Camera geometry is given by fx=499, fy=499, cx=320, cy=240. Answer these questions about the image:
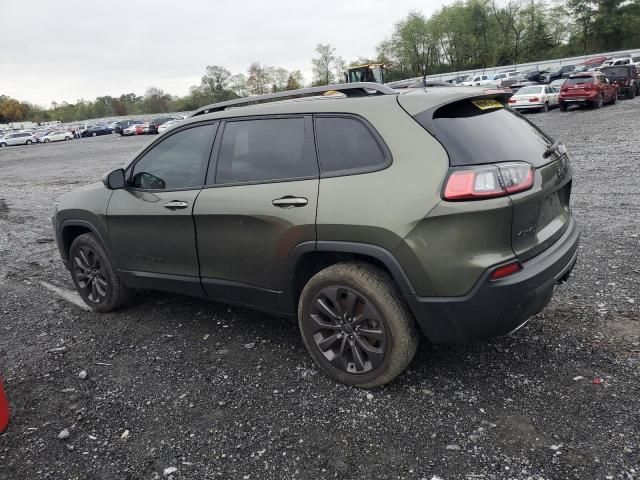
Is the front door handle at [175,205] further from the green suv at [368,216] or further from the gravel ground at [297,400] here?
the gravel ground at [297,400]

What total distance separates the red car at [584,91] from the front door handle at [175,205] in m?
23.1

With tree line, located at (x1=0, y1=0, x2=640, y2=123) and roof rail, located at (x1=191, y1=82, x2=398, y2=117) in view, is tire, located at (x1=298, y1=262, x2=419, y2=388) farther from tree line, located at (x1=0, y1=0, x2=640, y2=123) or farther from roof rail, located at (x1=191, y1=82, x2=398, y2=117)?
tree line, located at (x1=0, y1=0, x2=640, y2=123)

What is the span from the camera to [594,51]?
7112cm

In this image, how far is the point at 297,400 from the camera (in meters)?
3.08

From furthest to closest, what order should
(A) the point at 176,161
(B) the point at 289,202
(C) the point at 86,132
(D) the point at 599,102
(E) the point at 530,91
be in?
(C) the point at 86,132
(E) the point at 530,91
(D) the point at 599,102
(A) the point at 176,161
(B) the point at 289,202

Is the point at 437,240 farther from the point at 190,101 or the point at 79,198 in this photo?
the point at 190,101

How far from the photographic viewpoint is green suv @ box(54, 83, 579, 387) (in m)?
2.59

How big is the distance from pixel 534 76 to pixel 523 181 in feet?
152

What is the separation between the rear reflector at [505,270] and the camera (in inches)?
100

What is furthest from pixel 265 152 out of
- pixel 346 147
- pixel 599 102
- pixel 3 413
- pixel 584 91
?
pixel 599 102

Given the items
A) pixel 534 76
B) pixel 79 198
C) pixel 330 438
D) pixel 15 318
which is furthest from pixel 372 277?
pixel 534 76

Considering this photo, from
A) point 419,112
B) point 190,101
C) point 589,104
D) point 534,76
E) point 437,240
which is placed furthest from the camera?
point 190,101

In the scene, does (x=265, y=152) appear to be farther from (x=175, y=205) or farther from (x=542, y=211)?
(x=542, y=211)

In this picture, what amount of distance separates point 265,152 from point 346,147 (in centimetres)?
64
